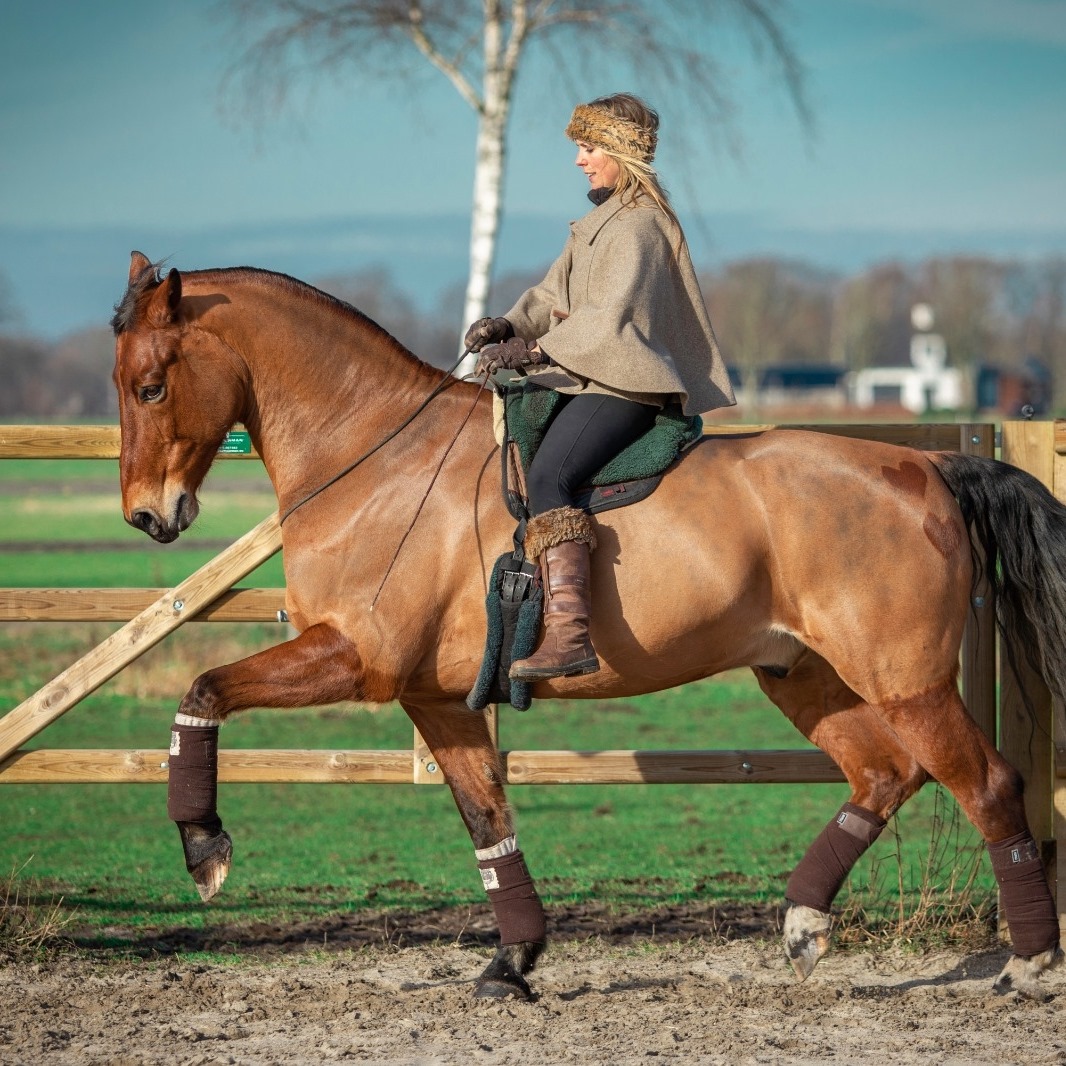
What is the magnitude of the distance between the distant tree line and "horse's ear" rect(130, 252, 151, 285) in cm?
5083

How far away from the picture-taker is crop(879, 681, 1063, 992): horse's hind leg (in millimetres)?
4758

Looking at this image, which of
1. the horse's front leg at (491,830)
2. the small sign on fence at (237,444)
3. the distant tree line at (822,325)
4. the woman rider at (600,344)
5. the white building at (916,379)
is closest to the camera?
the woman rider at (600,344)

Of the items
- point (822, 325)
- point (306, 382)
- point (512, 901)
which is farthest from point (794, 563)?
point (822, 325)

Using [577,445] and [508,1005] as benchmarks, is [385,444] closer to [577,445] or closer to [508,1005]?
[577,445]

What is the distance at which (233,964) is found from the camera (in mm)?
5340

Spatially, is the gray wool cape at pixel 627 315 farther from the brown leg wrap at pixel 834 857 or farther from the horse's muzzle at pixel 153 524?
the brown leg wrap at pixel 834 857

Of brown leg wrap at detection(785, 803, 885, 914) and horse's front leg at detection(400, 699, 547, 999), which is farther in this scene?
brown leg wrap at detection(785, 803, 885, 914)

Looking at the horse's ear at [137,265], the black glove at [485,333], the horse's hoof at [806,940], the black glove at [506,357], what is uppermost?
the horse's ear at [137,265]

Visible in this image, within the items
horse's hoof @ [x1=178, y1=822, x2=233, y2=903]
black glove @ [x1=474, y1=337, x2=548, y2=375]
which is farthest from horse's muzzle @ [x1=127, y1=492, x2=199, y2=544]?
black glove @ [x1=474, y1=337, x2=548, y2=375]

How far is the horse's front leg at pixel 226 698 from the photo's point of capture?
4512 mm

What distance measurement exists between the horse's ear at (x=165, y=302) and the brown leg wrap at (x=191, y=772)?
4.49 ft

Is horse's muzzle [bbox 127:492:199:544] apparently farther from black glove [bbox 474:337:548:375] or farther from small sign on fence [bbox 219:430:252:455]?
black glove [bbox 474:337:548:375]

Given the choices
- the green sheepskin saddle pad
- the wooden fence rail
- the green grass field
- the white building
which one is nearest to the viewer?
the green sheepskin saddle pad

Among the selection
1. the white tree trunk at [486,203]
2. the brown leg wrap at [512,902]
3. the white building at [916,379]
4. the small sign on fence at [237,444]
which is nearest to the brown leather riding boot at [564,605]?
the brown leg wrap at [512,902]
